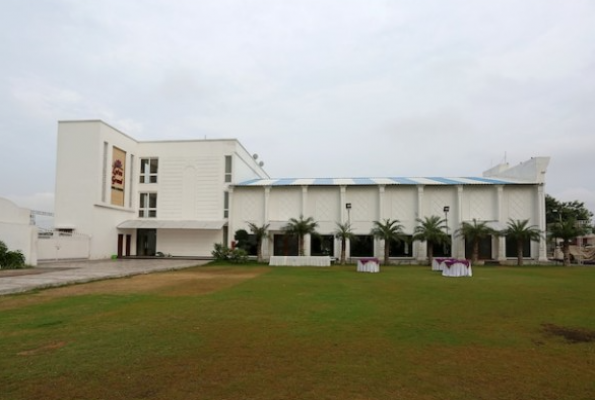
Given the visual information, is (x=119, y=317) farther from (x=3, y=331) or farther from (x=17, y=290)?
(x=17, y=290)

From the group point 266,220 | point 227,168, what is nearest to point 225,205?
point 227,168

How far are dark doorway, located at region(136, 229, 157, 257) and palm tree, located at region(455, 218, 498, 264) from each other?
2602 cm

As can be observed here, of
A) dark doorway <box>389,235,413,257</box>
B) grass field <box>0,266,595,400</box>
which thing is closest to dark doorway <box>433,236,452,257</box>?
dark doorway <box>389,235,413,257</box>

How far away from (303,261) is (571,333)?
21.9 m

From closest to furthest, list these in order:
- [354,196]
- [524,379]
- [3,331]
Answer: [524,379] → [3,331] → [354,196]

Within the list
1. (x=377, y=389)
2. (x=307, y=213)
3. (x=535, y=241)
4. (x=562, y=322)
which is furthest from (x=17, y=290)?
(x=535, y=241)

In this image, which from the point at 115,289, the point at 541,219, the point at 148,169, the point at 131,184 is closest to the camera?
the point at 115,289

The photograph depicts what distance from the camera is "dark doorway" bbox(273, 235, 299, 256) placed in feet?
115

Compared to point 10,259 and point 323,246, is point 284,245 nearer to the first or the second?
point 323,246

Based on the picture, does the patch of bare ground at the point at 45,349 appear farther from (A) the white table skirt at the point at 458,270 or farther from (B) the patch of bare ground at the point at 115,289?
(A) the white table skirt at the point at 458,270

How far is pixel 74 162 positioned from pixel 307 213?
731 inches

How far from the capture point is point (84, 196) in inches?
1233

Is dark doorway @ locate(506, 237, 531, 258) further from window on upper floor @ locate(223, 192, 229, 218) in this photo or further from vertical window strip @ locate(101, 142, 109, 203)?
vertical window strip @ locate(101, 142, 109, 203)

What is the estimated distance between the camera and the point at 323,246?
34469mm
